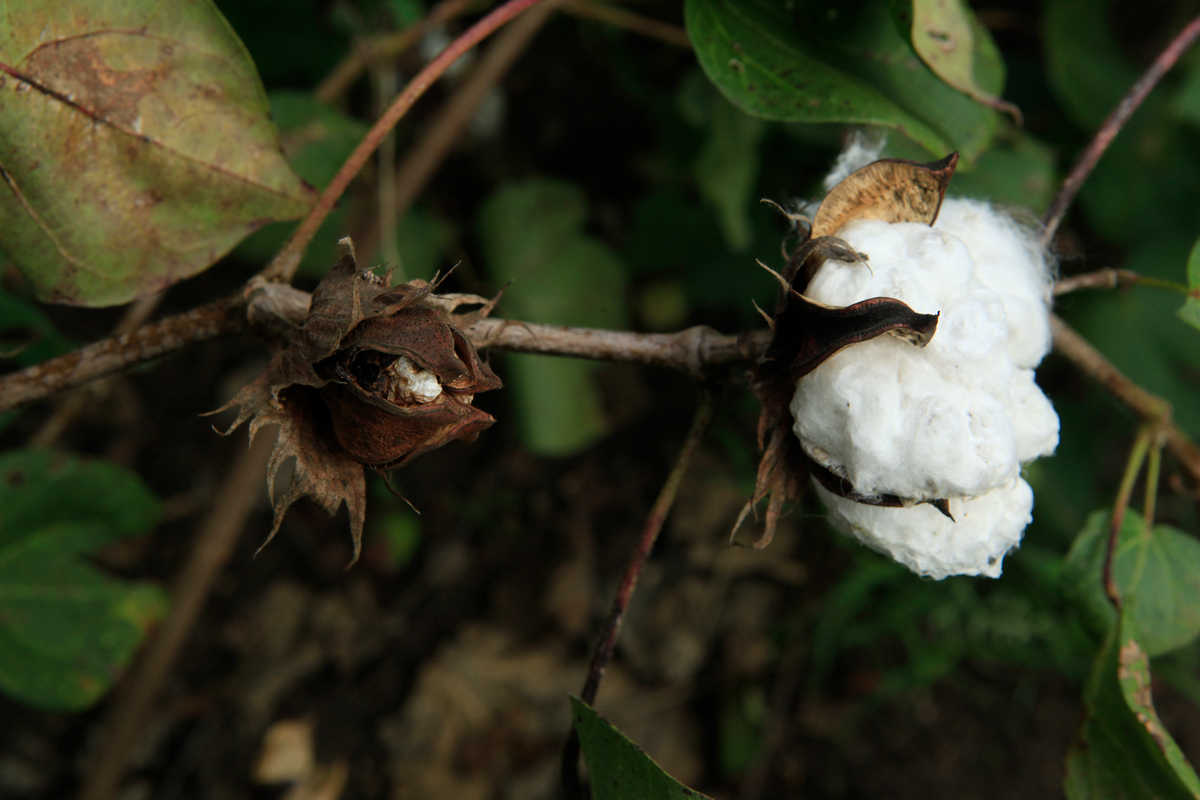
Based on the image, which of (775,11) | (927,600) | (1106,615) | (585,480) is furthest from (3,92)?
(927,600)

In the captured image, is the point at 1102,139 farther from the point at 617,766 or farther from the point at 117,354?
the point at 117,354

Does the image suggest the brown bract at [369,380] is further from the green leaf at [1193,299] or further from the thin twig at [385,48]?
A: the thin twig at [385,48]

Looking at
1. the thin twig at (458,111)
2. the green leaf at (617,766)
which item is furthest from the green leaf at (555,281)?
the green leaf at (617,766)

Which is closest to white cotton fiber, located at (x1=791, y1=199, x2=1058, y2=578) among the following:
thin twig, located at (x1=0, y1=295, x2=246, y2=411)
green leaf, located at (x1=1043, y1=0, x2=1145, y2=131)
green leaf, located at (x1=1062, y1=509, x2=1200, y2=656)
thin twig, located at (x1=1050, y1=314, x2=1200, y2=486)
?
thin twig, located at (x1=1050, y1=314, x2=1200, y2=486)

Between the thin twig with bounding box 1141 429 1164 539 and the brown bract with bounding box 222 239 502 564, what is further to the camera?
the thin twig with bounding box 1141 429 1164 539

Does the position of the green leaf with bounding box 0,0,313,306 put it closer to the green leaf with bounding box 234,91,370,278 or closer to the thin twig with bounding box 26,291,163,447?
the green leaf with bounding box 234,91,370,278

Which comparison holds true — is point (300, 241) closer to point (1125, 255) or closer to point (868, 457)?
point (868, 457)

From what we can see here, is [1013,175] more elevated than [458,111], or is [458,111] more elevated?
[1013,175]

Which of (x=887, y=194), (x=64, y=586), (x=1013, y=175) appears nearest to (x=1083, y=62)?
(x=1013, y=175)
